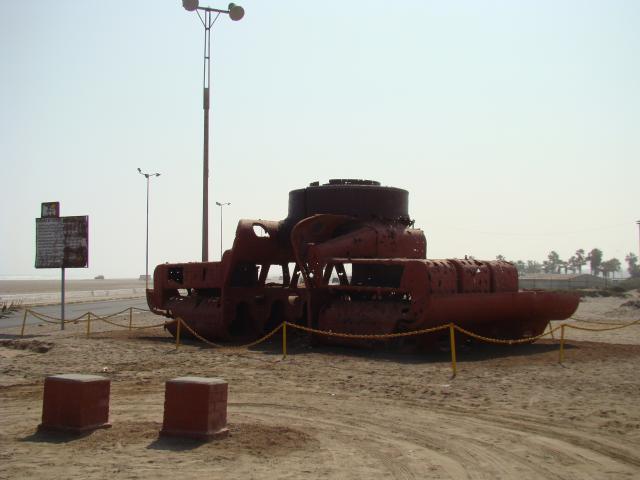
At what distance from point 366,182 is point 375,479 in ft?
49.8

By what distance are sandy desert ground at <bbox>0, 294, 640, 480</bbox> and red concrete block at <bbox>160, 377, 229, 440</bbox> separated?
0.17 m

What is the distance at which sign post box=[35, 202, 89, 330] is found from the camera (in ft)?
85.6

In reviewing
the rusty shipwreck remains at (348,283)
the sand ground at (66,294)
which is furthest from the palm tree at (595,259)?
the rusty shipwreck remains at (348,283)

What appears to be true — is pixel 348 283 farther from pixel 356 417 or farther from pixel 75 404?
pixel 75 404

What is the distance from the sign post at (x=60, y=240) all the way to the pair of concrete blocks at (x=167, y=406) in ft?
59.3

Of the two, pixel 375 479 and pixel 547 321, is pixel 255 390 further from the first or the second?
pixel 547 321

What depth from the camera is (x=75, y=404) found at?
848 cm

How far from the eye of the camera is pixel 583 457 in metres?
7.54

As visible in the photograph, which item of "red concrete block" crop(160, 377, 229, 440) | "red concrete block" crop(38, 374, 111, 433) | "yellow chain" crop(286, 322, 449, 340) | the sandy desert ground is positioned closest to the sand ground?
"yellow chain" crop(286, 322, 449, 340)

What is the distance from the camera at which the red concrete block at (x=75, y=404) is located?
846 cm

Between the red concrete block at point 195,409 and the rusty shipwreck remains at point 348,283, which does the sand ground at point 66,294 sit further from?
the red concrete block at point 195,409

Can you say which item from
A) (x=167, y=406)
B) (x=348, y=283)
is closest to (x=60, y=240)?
(x=348, y=283)

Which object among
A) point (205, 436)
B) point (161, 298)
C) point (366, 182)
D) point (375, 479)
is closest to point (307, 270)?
point (366, 182)

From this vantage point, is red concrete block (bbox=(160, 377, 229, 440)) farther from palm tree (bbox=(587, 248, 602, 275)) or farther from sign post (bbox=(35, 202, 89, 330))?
palm tree (bbox=(587, 248, 602, 275))
